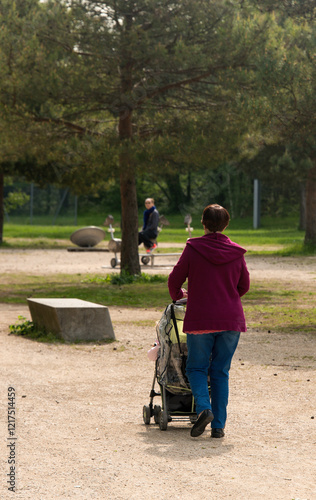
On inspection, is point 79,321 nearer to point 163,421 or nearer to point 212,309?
point 163,421

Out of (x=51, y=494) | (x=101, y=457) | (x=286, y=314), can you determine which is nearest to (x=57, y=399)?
(x=101, y=457)

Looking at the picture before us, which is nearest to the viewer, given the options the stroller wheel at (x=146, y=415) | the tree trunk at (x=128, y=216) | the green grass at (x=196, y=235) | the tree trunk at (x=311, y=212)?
the stroller wheel at (x=146, y=415)

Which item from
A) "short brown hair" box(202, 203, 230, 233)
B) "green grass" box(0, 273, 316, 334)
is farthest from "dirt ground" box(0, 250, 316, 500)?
"green grass" box(0, 273, 316, 334)

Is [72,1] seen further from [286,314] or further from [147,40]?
[286,314]

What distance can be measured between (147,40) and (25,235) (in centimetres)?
2227

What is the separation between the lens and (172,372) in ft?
18.6

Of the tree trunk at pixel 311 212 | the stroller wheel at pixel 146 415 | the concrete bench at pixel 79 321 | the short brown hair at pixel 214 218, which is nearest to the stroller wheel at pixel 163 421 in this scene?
the stroller wheel at pixel 146 415

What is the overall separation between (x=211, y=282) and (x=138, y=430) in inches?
45.1

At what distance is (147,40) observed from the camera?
14617 mm

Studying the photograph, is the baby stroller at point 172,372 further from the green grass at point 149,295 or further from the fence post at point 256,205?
the fence post at point 256,205

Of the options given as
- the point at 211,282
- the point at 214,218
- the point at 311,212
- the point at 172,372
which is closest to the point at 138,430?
the point at 172,372

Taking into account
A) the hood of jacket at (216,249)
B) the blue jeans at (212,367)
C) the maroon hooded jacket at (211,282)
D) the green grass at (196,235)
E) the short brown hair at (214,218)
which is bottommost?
the green grass at (196,235)

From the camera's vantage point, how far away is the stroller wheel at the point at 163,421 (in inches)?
221

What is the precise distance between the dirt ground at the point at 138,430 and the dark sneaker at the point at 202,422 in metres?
0.07
